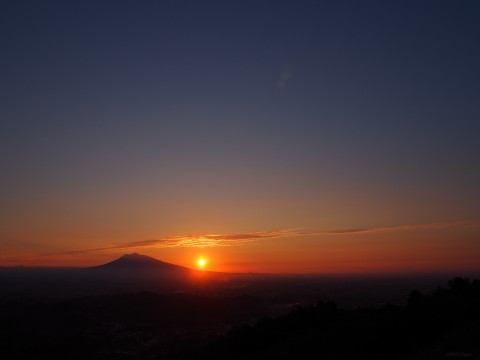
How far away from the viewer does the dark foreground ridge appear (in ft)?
51.7

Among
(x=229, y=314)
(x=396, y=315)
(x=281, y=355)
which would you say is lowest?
(x=229, y=314)

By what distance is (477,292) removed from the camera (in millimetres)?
26438

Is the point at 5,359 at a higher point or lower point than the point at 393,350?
lower

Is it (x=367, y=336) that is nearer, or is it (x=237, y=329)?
(x=367, y=336)

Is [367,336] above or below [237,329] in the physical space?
above

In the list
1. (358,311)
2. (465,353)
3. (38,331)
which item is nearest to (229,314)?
(38,331)

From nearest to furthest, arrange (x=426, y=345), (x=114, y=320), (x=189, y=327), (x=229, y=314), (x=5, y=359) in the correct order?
(x=426, y=345), (x=5, y=359), (x=189, y=327), (x=114, y=320), (x=229, y=314)

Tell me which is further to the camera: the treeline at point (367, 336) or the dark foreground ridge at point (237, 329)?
the dark foreground ridge at point (237, 329)

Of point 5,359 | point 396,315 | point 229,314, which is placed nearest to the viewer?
point 396,315

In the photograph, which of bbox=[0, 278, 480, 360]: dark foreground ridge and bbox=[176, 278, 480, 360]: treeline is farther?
bbox=[0, 278, 480, 360]: dark foreground ridge

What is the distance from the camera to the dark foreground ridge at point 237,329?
1577 centimetres

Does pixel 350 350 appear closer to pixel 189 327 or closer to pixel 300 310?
pixel 300 310

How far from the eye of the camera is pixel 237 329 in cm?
2489

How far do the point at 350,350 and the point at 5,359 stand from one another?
2017 cm
